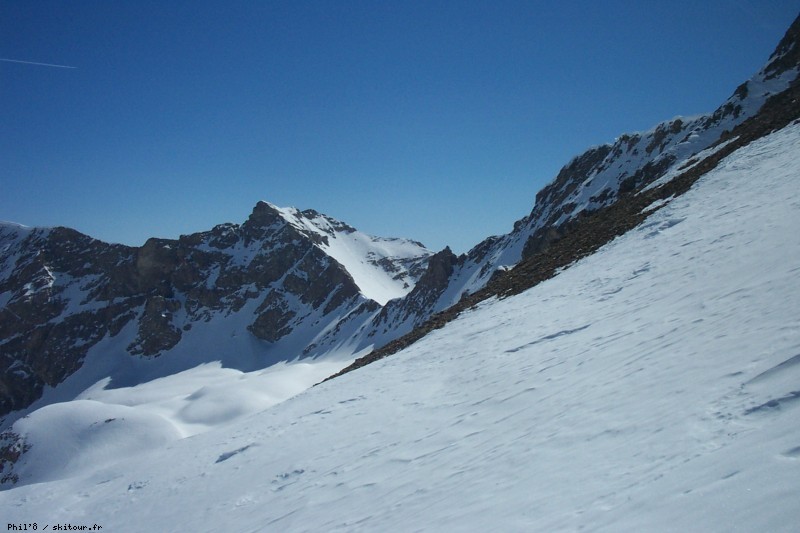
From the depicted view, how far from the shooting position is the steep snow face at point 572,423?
3.84 m

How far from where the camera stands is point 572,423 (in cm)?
588

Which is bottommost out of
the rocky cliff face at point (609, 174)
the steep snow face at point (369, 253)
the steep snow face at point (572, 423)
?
the steep snow face at point (572, 423)

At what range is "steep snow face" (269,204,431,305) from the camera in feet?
475

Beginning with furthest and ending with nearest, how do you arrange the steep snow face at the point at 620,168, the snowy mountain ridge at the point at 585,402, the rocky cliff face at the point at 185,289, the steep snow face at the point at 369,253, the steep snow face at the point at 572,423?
the steep snow face at the point at 369,253, the rocky cliff face at the point at 185,289, the steep snow face at the point at 620,168, the snowy mountain ridge at the point at 585,402, the steep snow face at the point at 572,423

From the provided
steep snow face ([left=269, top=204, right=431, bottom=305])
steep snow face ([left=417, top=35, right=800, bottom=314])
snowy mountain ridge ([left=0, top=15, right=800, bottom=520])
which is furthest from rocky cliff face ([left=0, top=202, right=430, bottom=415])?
snowy mountain ridge ([left=0, top=15, right=800, bottom=520])

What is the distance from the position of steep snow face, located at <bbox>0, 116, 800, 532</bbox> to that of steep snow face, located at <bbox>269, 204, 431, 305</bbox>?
11691cm

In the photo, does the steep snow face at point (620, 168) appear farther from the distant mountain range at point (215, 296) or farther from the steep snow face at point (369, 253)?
the steep snow face at point (369, 253)

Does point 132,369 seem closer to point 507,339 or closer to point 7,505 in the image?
point 7,505

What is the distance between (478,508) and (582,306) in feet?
29.6

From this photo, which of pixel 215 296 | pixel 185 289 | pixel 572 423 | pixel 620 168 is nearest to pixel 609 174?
pixel 620 168

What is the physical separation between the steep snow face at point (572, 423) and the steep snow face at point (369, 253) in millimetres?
116905

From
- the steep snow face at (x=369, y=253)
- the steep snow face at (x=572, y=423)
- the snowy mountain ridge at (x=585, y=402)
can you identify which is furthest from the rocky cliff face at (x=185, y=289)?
the steep snow face at (x=572, y=423)

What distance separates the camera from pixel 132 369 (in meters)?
123

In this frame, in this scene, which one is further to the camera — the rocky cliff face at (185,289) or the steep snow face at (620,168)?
the rocky cliff face at (185,289)
